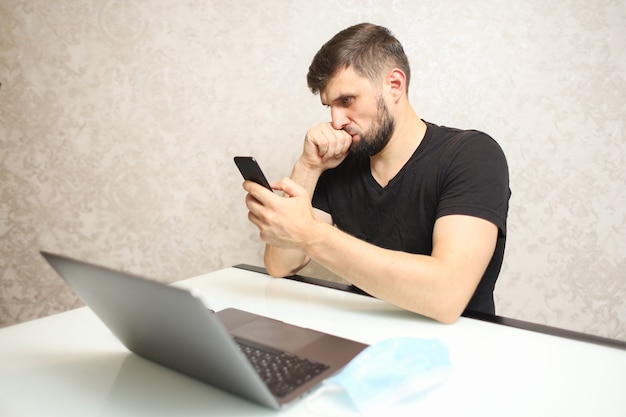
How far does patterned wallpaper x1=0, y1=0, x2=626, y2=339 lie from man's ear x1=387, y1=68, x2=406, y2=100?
1.14 ft

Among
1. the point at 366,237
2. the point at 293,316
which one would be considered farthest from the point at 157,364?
the point at 366,237

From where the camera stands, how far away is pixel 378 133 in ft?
3.94

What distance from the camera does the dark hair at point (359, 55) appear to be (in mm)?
1180

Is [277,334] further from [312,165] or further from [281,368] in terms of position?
[312,165]

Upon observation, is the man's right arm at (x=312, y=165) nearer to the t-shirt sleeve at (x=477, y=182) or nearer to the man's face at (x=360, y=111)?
the man's face at (x=360, y=111)

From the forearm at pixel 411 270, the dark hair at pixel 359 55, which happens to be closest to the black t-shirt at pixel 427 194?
the forearm at pixel 411 270

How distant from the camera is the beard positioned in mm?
1203

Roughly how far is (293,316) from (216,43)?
1.20 m

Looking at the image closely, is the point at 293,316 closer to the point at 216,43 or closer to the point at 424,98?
the point at 424,98

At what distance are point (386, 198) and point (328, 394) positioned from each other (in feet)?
2.39

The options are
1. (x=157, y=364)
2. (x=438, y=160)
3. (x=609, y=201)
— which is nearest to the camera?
(x=157, y=364)

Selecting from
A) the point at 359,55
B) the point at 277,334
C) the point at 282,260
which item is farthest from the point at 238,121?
the point at 277,334

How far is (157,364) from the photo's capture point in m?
0.64

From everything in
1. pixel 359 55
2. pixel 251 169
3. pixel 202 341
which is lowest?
pixel 202 341
